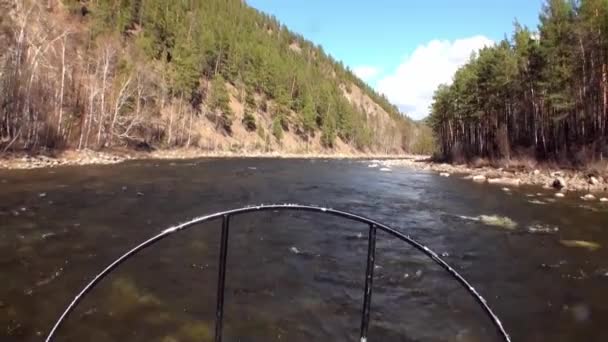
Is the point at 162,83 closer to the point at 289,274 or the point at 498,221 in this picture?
the point at 498,221

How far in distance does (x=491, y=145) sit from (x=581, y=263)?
4404 centimetres

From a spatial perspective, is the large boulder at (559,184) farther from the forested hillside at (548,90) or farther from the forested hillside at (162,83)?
the forested hillside at (162,83)

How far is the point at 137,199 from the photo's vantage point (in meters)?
17.1

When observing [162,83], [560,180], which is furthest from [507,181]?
[162,83]

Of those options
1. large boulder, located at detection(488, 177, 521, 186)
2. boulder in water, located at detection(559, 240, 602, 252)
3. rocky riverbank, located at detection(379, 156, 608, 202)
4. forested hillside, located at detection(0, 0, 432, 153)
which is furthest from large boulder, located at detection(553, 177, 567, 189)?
forested hillside, located at detection(0, 0, 432, 153)

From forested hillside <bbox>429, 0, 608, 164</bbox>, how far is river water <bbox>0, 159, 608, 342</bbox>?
68.9 ft

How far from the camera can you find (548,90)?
37.4 metres

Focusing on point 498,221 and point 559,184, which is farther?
point 559,184

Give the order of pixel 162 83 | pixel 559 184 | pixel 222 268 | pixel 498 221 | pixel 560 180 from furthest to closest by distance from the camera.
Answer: pixel 162 83 → pixel 560 180 → pixel 559 184 → pixel 498 221 → pixel 222 268

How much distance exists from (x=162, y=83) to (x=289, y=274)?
66704mm

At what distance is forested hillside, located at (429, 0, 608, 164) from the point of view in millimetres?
32531

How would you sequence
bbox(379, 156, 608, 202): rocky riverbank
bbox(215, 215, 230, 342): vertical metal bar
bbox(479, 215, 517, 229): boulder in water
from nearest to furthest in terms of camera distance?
bbox(215, 215, 230, 342): vertical metal bar, bbox(479, 215, 517, 229): boulder in water, bbox(379, 156, 608, 202): rocky riverbank

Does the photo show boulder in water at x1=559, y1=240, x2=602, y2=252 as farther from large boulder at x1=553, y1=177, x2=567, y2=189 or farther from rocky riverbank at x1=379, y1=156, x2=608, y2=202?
large boulder at x1=553, y1=177, x2=567, y2=189

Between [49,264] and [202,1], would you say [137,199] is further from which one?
[202,1]
